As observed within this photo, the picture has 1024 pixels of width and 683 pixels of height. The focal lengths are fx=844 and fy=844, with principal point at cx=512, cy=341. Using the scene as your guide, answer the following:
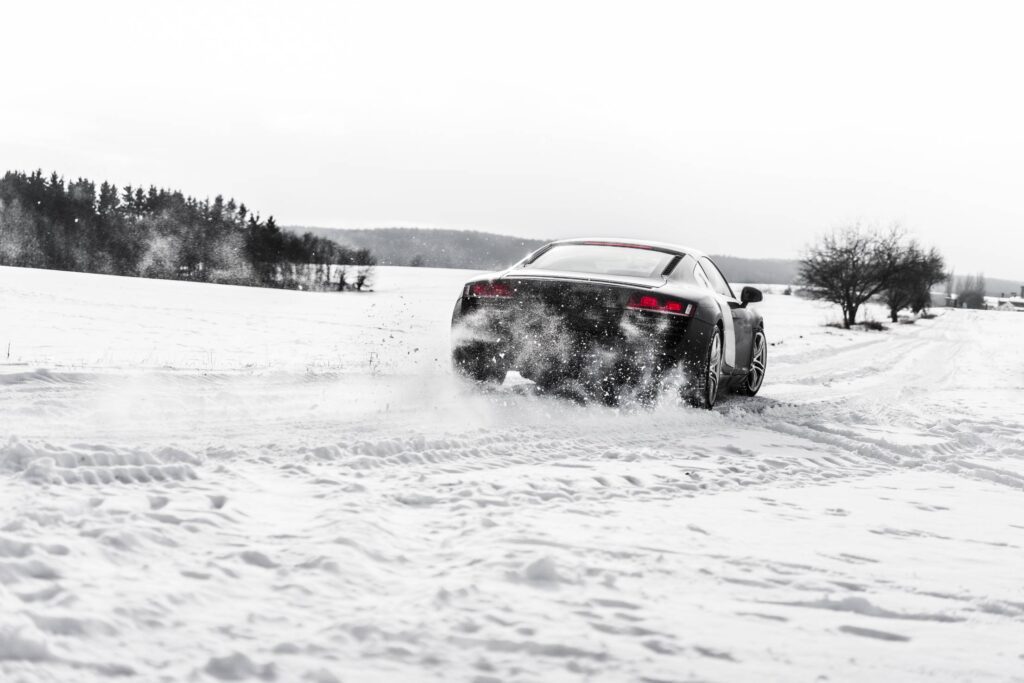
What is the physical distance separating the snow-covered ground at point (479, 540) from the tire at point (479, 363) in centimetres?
21

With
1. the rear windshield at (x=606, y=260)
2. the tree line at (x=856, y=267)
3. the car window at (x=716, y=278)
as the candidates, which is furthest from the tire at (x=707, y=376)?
the tree line at (x=856, y=267)

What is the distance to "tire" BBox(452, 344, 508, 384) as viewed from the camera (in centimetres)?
643

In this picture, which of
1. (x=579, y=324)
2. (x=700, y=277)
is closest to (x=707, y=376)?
(x=700, y=277)

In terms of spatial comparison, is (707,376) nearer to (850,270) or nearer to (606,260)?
(606,260)

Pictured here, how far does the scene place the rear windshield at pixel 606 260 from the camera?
6613mm

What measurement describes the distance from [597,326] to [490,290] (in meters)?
0.87

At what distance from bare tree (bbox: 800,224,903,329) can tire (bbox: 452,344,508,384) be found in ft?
142

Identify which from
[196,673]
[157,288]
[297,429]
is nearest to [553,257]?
[297,429]

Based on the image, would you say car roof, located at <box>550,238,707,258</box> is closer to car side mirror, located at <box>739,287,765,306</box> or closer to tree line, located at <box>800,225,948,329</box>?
car side mirror, located at <box>739,287,765,306</box>

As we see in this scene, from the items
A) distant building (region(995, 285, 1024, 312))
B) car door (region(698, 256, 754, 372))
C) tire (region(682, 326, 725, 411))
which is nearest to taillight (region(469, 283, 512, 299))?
tire (region(682, 326, 725, 411))

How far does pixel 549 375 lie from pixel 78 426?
3150 millimetres

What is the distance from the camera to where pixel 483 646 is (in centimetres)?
223

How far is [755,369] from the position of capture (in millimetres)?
8898

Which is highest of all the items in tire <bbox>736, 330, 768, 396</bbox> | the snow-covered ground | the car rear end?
the car rear end
